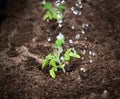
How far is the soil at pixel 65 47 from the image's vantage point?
1.86 metres

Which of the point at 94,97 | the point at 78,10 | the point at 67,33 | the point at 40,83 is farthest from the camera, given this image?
the point at 78,10

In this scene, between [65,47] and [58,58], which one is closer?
[58,58]

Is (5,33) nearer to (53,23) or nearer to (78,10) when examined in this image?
(53,23)

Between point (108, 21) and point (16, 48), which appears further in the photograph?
point (108, 21)

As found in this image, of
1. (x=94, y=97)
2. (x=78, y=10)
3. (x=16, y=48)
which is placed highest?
(x=78, y=10)

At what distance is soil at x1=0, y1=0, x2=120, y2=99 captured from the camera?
186 cm

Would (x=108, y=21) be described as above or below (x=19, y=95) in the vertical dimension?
above

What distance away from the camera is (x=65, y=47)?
2.22 metres

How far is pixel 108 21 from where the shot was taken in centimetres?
246

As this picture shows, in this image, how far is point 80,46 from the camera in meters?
2.20

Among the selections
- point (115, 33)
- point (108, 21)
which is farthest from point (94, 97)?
point (108, 21)

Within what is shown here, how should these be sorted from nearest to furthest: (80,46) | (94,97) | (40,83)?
(94,97)
(40,83)
(80,46)

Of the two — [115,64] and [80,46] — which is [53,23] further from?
[115,64]

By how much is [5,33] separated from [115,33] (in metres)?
1.13
